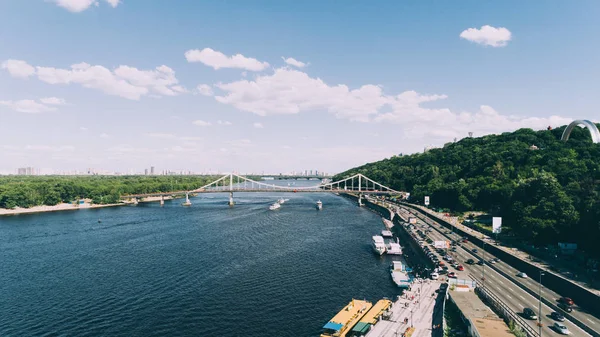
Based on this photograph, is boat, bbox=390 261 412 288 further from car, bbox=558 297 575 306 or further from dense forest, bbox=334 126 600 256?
dense forest, bbox=334 126 600 256

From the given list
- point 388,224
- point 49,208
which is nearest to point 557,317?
point 388,224

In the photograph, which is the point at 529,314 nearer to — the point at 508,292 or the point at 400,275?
the point at 508,292

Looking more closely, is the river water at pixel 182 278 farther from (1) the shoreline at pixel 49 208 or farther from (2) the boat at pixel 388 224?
(1) the shoreline at pixel 49 208

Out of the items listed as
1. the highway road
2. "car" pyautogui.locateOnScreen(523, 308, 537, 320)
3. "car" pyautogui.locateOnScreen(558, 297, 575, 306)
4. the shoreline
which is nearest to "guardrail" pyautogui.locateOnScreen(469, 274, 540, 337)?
"car" pyautogui.locateOnScreen(523, 308, 537, 320)

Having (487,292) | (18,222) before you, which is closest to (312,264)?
(487,292)

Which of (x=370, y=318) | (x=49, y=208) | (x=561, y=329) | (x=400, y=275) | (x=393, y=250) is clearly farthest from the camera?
(x=49, y=208)

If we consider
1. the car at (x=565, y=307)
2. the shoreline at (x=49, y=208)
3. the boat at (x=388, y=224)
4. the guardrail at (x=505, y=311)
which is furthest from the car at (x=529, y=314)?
the shoreline at (x=49, y=208)
